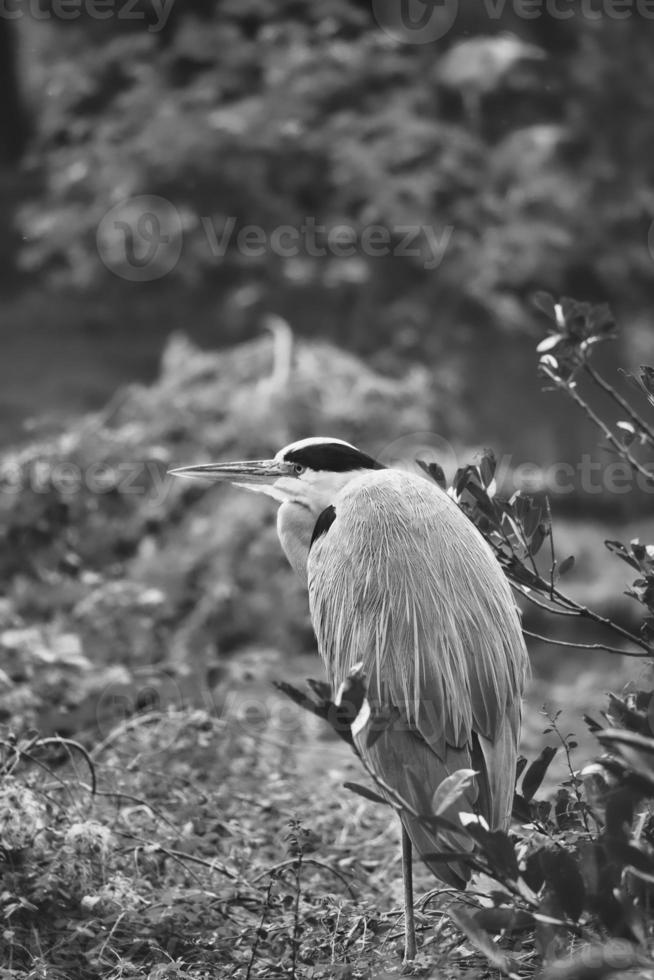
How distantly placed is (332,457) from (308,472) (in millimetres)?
82

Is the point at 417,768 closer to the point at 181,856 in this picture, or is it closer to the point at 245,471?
the point at 181,856

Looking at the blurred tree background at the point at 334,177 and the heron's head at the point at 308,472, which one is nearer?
the heron's head at the point at 308,472

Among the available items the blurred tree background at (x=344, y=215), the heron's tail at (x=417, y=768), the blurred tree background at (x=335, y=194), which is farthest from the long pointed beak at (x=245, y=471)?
the blurred tree background at (x=335, y=194)

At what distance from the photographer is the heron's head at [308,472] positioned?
103 inches

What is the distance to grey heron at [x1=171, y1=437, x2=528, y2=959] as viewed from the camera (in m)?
2.12

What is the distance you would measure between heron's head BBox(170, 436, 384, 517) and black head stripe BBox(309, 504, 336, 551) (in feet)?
0.26

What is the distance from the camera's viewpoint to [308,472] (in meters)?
2.67

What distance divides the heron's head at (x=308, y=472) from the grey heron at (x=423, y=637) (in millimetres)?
134

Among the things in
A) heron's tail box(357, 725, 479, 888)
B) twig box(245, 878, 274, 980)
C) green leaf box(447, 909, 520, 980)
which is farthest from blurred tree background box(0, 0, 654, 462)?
green leaf box(447, 909, 520, 980)

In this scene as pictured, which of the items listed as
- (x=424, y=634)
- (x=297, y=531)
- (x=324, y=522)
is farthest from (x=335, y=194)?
(x=424, y=634)

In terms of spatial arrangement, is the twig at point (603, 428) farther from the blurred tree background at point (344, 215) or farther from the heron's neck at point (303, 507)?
the blurred tree background at point (344, 215)

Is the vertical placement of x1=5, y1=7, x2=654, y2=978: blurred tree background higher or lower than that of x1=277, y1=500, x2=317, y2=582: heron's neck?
lower

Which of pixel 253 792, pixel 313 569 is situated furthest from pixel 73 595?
pixel 313 569

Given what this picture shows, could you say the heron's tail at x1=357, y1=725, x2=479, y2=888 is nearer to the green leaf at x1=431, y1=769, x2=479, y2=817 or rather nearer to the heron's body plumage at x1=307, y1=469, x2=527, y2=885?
the heron's body plumage at x1=307, y1=469, x2=527, y2=885
